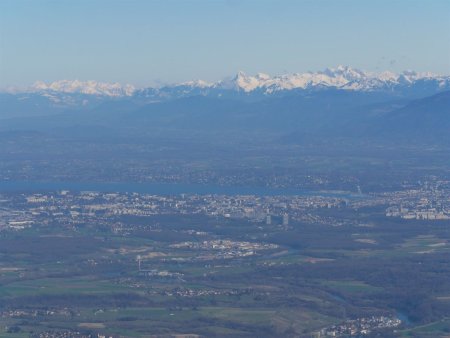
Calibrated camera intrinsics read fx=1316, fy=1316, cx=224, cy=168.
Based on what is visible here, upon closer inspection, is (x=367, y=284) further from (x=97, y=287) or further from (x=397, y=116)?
(x=397, y=116)

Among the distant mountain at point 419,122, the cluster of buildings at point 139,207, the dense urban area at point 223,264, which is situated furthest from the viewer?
the distant mountain at point 419,122

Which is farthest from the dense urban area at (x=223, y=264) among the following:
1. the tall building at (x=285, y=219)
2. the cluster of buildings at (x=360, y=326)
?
the tall building at (x=285, y=219)

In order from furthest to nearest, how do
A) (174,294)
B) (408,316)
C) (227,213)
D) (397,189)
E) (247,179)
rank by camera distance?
(247,179), (397,189), (227,213), (174,294), (408,316)

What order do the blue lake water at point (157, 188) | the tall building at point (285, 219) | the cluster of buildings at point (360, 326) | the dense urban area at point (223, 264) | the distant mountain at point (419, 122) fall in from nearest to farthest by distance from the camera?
the cluster of buildings at point (360, 326), the dense urban area at point (223, 264), the tall building at point (285, 219), the blue lake water at point (157, 188), the distant mountain at point (419, 122)

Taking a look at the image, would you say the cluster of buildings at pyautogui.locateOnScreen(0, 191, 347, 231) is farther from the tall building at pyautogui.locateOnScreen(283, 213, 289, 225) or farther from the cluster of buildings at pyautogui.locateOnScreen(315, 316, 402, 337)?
the cluster of buildings at pyautogui.locateOnScreen(315, 316, 402, 337)

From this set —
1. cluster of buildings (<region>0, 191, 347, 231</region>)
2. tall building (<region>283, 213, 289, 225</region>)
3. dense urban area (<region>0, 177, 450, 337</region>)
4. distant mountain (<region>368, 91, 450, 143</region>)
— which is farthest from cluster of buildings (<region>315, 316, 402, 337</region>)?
distant mountain (<region>368, 91, 450, 143</region>)

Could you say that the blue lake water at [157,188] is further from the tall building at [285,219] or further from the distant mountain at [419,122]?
the distant mountain at [419,122]

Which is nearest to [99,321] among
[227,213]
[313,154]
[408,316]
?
[408,316]

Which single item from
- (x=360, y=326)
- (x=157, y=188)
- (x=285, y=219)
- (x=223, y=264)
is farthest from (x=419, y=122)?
(x=360, y=326)

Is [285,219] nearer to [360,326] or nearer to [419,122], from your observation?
[360,326]
